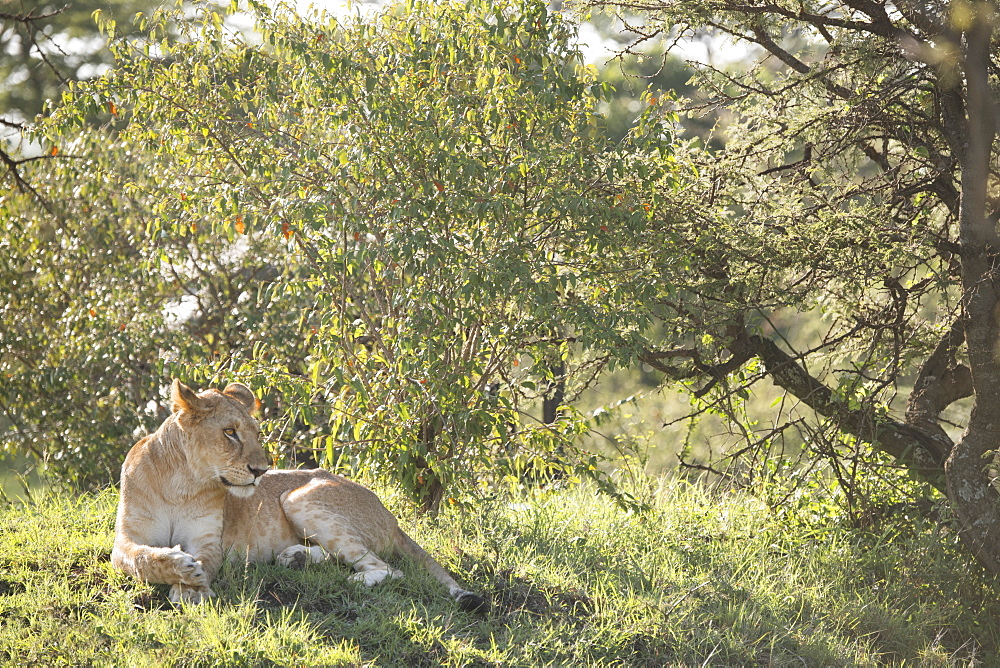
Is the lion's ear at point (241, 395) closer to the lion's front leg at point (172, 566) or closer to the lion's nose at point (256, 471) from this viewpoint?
the lion's nose at point (256, 471)

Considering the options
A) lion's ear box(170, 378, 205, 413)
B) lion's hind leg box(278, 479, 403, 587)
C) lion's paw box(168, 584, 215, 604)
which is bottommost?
lion's paw box(168, 584, 215, 604)

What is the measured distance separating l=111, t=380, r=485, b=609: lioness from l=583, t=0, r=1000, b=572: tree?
2.55m

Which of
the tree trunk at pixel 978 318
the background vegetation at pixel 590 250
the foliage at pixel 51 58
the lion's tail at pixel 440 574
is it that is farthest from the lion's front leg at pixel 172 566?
the foliage at pixel 51 58

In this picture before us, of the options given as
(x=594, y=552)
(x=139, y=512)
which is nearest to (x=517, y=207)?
(x=594, y=552)

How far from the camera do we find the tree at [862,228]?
5.93m

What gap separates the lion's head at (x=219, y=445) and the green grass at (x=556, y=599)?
46cm

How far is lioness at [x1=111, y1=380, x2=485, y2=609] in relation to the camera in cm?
420

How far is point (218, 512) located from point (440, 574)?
1131 mm

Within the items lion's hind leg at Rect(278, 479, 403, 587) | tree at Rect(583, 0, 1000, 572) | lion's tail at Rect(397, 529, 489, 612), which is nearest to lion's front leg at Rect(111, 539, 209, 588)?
lion's hind leg at Rect(278, 479, 403, 587)

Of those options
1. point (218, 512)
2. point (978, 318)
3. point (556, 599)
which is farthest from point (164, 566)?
point (978, 318)

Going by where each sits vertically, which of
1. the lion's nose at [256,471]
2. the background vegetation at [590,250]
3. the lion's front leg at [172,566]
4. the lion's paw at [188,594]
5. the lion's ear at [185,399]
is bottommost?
the lion's paw at [188,594]

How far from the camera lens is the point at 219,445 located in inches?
169

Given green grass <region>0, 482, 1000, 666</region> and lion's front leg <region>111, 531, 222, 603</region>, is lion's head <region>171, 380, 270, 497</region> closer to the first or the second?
lion's front leg <region>111, 531, 222, 603</region>

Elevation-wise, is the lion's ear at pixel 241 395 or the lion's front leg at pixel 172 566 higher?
the lion's ear at pixel 241 395
